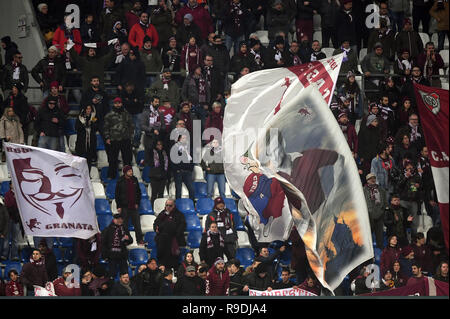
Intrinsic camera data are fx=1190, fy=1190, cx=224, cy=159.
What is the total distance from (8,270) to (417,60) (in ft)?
27.3

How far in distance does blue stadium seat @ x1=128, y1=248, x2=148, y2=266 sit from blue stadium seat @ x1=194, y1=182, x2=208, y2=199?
174 cm

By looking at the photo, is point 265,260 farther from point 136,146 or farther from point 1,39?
point 1,39

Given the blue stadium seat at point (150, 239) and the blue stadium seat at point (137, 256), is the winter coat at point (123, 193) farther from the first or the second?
the blue stadium seat at point (137, 256)

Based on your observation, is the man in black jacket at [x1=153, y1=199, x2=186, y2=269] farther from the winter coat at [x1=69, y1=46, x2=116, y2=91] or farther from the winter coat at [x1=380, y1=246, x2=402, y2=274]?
the winter coat at [x1=69, y1=46, x2=116, y2=91]

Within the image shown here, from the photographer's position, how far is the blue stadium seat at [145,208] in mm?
19875

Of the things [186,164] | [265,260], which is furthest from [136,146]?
[265,260]

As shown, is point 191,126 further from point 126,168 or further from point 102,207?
point 102,207

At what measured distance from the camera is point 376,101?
20.9m

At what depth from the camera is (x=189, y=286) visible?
17.3 metres

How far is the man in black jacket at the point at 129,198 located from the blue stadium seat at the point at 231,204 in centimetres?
159

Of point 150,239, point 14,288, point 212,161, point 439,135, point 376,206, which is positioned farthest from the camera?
point 212,161

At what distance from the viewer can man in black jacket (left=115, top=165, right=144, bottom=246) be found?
19.0 m

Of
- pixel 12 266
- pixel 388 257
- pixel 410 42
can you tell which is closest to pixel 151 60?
pixel 410 42

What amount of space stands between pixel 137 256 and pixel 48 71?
4096 millimetres
